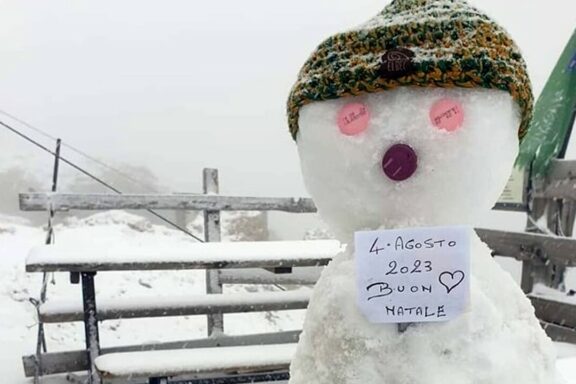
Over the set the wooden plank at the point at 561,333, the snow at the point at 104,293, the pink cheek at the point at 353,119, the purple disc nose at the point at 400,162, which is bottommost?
the snow at the point at 104,293

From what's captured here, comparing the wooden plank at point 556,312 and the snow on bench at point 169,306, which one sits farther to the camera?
the wooden plank at point 556,312

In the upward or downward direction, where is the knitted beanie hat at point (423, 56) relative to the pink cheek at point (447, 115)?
upward

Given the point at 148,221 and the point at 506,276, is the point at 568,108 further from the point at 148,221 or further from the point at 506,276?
the point at 148,221

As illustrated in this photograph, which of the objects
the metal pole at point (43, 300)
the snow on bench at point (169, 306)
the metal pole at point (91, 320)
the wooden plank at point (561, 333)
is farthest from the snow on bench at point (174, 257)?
the wooden plank at point (561, 333)

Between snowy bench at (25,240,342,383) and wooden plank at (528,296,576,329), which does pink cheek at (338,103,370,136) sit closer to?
snowy bench at (25,240,342,383)

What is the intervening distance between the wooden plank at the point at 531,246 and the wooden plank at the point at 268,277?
128 centimetres

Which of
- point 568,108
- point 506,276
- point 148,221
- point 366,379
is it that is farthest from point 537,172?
point 148,221

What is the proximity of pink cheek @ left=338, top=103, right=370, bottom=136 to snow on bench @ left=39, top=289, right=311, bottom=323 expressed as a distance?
2.16 m

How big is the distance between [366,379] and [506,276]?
0.33 metres

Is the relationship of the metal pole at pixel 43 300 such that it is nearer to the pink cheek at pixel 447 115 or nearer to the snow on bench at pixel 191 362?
the snow on bench at pixel 191 362

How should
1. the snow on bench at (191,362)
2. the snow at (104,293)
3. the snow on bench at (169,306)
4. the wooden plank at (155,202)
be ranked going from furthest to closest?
the snow at (104,293)
the wooden plank at (155,202)
the snow on bench at (169,306)
the snow on bench at (191,362)

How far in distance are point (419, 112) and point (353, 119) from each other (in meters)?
0.11

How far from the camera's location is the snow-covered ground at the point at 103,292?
4.71 meters

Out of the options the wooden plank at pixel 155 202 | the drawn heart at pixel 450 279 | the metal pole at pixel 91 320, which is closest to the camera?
the drawn heart at pixel 450 279
